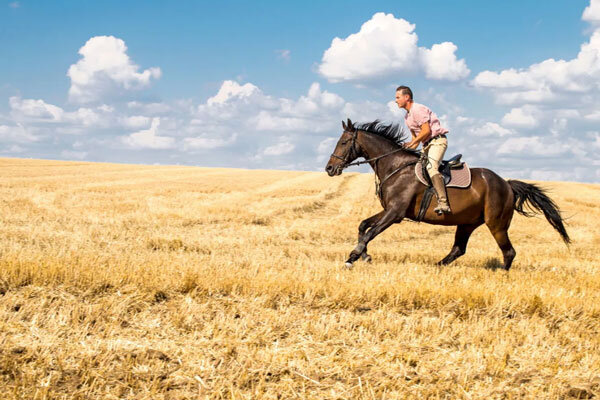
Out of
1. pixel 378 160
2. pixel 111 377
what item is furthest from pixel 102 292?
pixel 378 160

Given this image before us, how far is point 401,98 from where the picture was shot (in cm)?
938

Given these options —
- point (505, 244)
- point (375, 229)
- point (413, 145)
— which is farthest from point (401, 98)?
point (505, 244)

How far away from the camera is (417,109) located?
9312 mm

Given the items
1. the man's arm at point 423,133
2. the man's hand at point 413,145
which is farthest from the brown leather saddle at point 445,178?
the man's arm at point 423,133

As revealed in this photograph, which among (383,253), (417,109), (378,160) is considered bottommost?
(383,253)

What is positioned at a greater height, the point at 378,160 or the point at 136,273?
the point at 378,160

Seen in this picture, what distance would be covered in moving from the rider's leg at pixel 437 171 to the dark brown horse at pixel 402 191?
0.23 m

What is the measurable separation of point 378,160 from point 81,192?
20.3 m

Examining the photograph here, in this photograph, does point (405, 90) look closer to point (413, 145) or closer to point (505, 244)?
point (413, 145)

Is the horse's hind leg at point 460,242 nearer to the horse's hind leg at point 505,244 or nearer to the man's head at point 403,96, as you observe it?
the horse's hind leg at point 505,244

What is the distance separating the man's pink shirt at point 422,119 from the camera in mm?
9305

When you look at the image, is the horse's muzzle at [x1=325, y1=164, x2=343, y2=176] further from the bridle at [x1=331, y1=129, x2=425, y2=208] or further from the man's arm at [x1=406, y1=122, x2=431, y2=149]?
the man's arm at [x1=406, y1=122, x2=431, y2=149]

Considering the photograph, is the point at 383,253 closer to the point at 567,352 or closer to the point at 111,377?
the point at 567,352

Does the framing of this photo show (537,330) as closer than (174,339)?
No
